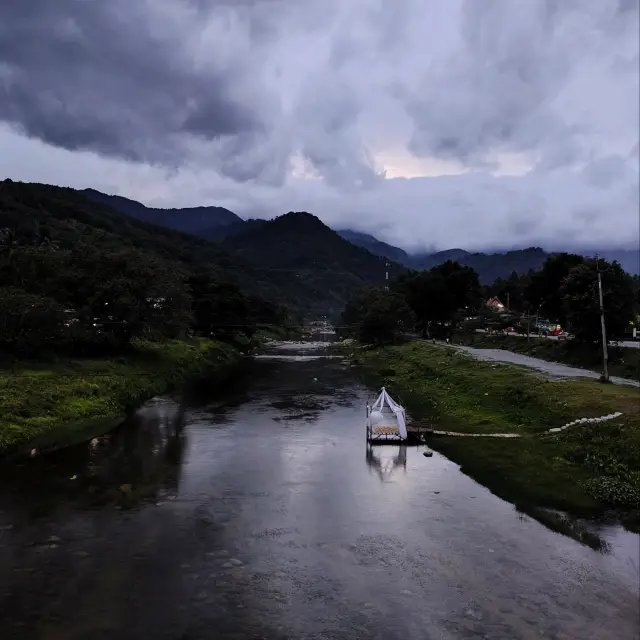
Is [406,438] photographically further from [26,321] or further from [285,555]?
[26,321]

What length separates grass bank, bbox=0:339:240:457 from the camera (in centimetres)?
3866

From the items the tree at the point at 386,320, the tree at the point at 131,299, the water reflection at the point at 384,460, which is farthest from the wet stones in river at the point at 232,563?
the tree at the point at 386,320

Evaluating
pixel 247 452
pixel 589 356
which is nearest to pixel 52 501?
pixel 247 452

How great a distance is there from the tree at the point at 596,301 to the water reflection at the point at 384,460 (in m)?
37.5

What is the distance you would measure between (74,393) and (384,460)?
26.6 meters

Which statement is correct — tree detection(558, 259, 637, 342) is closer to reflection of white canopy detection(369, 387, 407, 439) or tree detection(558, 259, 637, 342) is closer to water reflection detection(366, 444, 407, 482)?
reflection of white canopy detection(369, 387, 407, 439)

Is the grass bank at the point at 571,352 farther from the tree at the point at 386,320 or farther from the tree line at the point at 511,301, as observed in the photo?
the tree at the point at 386,320

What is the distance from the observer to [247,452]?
128 ft

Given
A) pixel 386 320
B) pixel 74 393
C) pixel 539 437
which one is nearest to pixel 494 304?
pixel 386 320

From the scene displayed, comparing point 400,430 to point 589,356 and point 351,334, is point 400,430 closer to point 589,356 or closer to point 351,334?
point 589,356

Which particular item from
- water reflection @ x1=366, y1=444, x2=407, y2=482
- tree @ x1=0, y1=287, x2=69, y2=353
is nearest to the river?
water reflection @ x1=366, y1=444, x2=407, y2=482

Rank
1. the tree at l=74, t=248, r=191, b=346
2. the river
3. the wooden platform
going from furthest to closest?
the tree at l=74, t=248, r=191, b=346
the wooden platform
the river

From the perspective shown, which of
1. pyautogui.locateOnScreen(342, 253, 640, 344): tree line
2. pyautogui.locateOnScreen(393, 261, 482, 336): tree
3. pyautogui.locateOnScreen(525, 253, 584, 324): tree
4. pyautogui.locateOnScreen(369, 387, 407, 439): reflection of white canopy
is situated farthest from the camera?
pyautogui.locateOnScreen(393, 261, 482, 336): tree

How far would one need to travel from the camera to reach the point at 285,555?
23.2m
